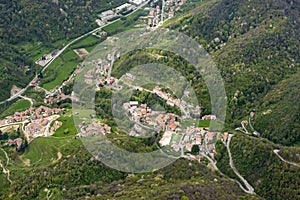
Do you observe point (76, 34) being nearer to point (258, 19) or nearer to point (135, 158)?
point (258, 19)

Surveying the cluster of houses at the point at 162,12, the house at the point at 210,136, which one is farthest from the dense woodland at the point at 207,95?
the cluster of houses at the point at 162,12

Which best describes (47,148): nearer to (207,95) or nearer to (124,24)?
(207,95)

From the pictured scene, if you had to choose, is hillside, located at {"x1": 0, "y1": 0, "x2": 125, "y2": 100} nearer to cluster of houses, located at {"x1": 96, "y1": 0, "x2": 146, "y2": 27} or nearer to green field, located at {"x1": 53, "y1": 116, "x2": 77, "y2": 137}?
cluster of houses, located at {"x1": 96, "y1": 0, "x2": 146, "y2": 27}

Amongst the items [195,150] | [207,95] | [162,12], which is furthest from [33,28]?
[195,150]

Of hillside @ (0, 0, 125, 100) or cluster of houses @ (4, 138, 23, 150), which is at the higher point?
hillside @ (0, 0, 125, 100)

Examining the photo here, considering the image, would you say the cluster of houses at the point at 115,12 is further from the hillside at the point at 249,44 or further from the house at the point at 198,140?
the house at the point at 198,140

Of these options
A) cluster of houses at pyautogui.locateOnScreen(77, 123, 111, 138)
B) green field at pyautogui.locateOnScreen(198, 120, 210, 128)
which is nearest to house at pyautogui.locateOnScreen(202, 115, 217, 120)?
green field at pyautogui.locateOnScreen(198, 120, 210, 128)
